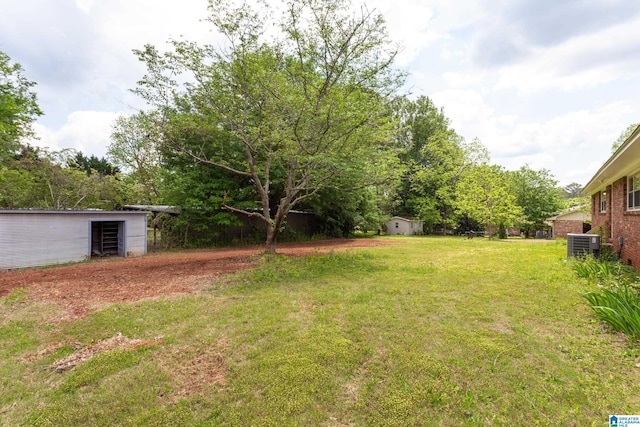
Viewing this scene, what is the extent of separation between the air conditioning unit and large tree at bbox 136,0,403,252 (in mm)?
5962

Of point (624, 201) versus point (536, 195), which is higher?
point (536, 195)

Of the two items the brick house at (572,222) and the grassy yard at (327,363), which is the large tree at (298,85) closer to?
the grassy yard at (327,363)

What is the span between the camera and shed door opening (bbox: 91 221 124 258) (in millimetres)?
12125

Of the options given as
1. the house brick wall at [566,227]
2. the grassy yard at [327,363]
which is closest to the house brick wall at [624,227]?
the grassy yard at [327,363]

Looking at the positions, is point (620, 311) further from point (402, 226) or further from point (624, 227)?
point (402, 226)

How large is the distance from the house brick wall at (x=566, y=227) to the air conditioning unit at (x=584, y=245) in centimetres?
1470

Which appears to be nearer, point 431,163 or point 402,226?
point 402,226

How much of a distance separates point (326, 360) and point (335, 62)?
7.82 meters

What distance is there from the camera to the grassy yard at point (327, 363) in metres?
2.39

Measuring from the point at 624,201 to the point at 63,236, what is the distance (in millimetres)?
17646

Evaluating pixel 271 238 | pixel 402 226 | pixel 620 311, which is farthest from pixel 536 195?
pixel 620 311

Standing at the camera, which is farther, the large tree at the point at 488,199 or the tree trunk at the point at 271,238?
the large tree at the point at 488,199

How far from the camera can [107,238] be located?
12609 mm

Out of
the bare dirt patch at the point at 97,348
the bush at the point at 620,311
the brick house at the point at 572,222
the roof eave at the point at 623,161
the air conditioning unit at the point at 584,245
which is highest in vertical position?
the roof eave at the point at 623,161
